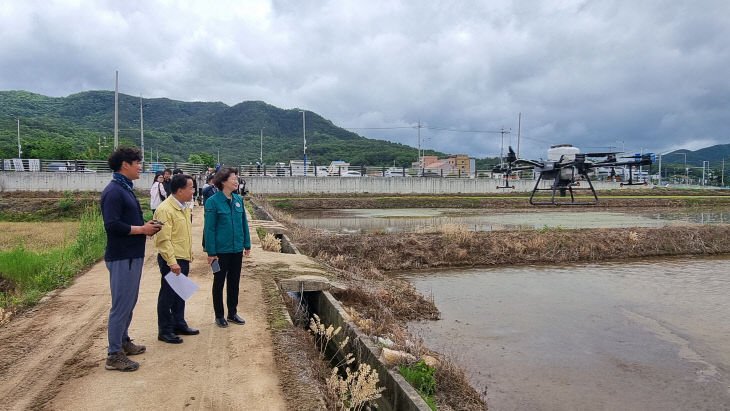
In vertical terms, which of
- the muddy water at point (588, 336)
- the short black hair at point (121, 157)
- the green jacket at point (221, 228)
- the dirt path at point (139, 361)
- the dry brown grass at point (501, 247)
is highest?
the short black hair at point (121, 157)

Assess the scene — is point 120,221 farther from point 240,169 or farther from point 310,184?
point 240,169

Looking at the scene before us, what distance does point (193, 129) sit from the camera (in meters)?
130

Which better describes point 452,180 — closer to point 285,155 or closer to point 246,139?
point 285,155

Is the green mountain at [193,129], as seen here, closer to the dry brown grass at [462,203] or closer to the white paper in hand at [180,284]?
the dry brown grass at [462,203]

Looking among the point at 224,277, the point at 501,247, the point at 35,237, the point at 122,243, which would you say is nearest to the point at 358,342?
the point at 224,277

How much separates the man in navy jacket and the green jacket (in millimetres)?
1076

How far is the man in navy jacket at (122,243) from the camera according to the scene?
4219 millimetres

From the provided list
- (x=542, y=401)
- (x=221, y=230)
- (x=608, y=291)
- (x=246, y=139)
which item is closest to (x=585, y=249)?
(x=608, y=291)

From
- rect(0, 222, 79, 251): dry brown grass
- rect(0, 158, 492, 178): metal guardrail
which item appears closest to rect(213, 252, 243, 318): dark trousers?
rect(0, 222, 79, 251): dry brown grass

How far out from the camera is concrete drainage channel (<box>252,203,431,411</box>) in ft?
14.2

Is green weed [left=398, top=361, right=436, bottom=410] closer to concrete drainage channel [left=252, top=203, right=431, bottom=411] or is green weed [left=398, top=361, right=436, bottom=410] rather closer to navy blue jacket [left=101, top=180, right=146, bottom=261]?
concrete drainage channel [left=252, top=203, right=431, bottom=411]

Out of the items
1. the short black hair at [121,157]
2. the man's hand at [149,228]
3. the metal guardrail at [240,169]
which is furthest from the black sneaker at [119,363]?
the metal guardrail at [240,169]

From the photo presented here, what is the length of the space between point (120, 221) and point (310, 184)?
1438 inches

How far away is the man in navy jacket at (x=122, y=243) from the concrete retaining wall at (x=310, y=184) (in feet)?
110
